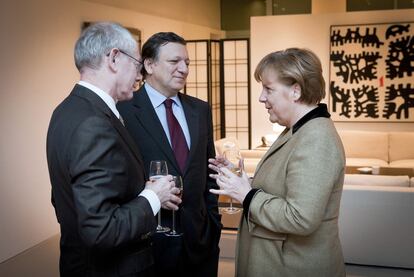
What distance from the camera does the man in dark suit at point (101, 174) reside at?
1.45 m

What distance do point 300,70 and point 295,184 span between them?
39 cm

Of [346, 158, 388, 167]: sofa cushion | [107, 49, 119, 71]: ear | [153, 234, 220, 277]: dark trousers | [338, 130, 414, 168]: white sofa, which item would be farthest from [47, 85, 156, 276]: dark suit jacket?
[338, 130, 414, 168]: white sofa

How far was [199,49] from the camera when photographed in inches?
328

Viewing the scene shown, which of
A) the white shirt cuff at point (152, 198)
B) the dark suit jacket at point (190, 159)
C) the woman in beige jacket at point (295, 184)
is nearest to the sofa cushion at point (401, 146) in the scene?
the dark suit jacket at point (190, 159)

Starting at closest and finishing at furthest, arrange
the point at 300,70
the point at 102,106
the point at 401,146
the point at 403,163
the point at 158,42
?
the point at 102,106, the point at 300,70, the point at 158,42, the point at 403,163, the point at 401,146

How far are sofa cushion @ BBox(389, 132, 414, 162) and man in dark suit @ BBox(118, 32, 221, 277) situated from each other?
5.33 metres

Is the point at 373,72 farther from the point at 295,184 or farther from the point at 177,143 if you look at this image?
the point at 295,184

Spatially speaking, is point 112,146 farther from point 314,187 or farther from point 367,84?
point 367,84

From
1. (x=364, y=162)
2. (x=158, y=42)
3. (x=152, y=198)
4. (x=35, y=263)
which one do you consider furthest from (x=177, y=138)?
(x=364, y=162)

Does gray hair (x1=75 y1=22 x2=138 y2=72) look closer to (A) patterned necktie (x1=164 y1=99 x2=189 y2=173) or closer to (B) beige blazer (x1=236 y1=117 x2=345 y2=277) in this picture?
(B) beige blazer (x1=236 y1=117 x2=345 y2=277)

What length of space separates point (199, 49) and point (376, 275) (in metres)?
5.28

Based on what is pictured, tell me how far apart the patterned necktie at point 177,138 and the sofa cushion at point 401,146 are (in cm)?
551

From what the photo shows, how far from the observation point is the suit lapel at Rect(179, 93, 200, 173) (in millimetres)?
2356

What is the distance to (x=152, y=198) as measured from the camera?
1.60 m
